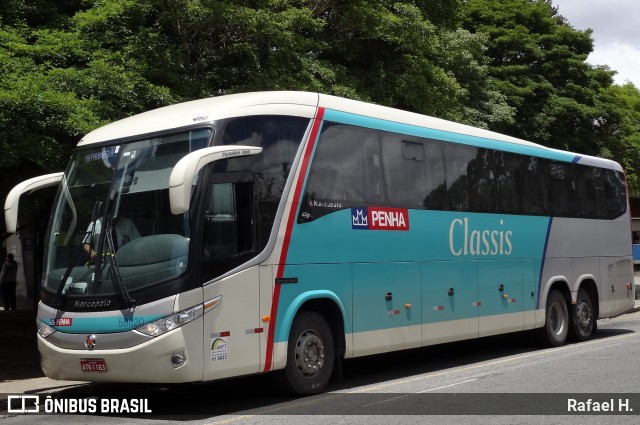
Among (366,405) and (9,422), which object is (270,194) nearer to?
(366,405)

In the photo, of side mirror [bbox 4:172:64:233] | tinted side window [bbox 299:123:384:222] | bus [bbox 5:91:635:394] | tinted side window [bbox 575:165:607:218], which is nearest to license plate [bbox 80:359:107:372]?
bus [bbox 5:91:635:394]

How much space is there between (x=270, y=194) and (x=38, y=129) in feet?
16.4

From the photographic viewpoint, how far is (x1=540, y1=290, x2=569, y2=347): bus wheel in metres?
17.0

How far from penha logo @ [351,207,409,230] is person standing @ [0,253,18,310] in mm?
15192

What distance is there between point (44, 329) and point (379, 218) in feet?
15.9

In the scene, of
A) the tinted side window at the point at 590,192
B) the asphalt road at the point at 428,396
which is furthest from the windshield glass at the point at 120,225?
the tinted side window at the point at 590,192

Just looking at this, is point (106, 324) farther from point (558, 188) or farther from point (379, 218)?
point (558, 188)

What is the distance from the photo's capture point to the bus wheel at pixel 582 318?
17.8 m

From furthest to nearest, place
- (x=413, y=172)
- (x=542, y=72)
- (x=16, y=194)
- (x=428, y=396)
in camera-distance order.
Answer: (x=542, y=72) < (x=413, y=172) < (x=428, y=396) < (x=16, y=194)

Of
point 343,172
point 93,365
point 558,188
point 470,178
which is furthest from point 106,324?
point 558,188

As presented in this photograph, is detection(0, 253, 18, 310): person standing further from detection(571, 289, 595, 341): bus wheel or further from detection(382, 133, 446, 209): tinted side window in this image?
detection(571, 289, 595, 341): bus wheel

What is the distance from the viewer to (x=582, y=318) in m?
18.2

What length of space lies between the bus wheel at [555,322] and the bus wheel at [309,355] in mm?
6863

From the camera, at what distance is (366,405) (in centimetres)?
1013
